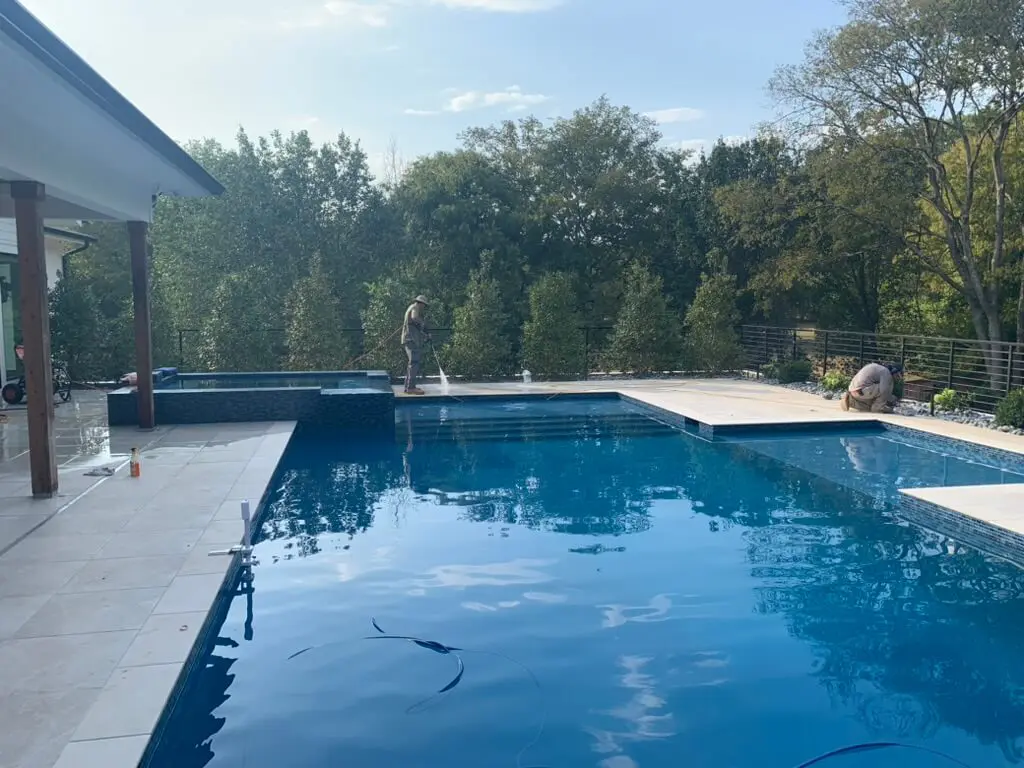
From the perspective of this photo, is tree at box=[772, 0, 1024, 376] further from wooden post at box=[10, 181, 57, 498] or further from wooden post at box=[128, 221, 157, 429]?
wooden post at box=[10, 181, 57, 498]

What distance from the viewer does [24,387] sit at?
11688mm

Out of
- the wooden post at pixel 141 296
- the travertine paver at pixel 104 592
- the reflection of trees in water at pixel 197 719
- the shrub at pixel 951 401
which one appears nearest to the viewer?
the travertine paver at pixel 104 592

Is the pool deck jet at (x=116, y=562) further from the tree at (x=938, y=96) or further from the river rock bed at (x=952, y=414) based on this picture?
the tree at (x=938, y=96)

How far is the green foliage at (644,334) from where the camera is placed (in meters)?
16.9

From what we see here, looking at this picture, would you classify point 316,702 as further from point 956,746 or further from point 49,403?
point 49,403

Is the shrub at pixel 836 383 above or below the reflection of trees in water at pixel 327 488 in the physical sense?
above

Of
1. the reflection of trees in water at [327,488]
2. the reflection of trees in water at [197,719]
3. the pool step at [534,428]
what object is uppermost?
the pool step at [534,428]

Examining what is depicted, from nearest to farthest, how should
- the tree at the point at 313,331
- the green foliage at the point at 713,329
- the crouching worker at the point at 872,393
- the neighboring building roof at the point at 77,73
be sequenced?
the neighboring building roof at the point at 77,73 < the crouching worker at the point at 872,393 < the tree at the point at 313,331 < the green foliage at the point at 713,329

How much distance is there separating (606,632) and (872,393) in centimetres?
867

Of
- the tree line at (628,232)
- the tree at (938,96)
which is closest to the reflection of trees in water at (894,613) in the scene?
the tree at (938,96)

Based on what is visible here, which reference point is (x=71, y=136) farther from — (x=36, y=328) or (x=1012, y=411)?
(x=1012, y=411)

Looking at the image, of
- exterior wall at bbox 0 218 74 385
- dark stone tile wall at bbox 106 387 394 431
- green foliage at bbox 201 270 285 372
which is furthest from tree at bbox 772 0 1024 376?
exterior wall at bbox 0 218 74 385

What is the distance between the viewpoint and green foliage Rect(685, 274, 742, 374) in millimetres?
17078

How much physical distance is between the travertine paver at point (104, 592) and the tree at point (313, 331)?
6.75 meters
